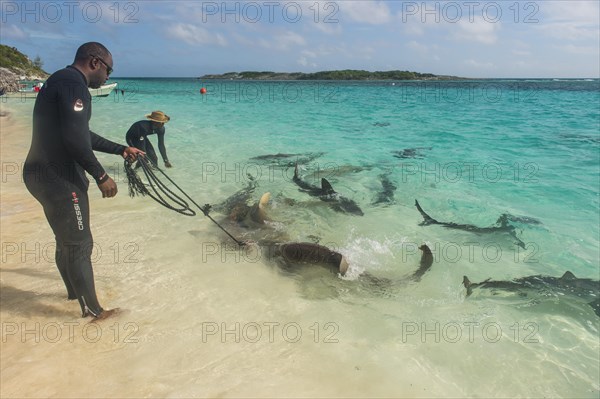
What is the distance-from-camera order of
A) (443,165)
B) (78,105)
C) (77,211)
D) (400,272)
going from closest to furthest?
(78,105) → (77,211) → (400,272) → (443,165)

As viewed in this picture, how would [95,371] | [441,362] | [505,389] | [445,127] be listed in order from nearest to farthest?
[95,371] < [505,389] < [441,362] < [445,127]

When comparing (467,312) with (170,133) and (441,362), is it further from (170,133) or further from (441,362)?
(170,133)

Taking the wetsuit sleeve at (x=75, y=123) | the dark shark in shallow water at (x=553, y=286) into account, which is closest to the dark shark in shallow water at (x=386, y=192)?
the dark shark in shallow water at (x=553, y=286)

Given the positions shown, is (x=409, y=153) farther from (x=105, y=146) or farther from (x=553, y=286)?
(x=105, y=146)

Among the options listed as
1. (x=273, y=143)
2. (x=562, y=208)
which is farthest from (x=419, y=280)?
(x=273, y=143)

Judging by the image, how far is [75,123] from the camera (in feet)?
10.2

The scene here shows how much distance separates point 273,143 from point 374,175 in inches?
246

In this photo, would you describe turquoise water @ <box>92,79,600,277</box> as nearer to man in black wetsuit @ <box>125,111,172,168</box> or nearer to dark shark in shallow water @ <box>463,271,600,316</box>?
dark shark in shallow water @ <box>463,271,600,316</box>

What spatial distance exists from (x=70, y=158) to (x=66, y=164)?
0.07m

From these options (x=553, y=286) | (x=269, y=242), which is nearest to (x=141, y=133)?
(x=269, y=242)

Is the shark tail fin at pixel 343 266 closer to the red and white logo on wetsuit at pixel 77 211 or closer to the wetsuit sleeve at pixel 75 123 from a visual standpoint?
the red and white logo on wetsuit at pixel 77 211

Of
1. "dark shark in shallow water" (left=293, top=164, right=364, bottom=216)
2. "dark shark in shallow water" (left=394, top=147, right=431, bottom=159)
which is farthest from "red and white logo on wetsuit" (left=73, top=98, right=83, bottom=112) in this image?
"dark shark in shallow water" (left=394, top=147, right=431, bottom=159)

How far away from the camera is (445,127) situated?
21.4m

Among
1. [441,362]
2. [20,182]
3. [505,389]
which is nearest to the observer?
[505,389]
